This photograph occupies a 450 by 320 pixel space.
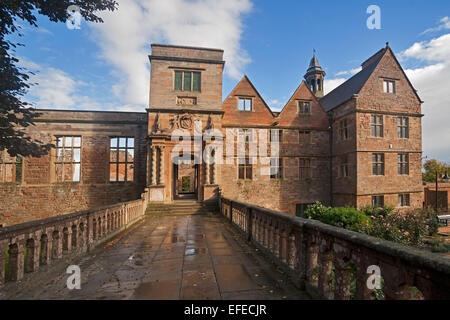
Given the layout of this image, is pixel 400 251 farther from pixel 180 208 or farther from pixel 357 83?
pixel 357 83

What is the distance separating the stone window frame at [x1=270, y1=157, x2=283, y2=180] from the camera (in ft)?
59.0

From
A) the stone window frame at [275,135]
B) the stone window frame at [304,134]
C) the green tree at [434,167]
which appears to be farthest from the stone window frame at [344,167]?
the green tree at [434,167]

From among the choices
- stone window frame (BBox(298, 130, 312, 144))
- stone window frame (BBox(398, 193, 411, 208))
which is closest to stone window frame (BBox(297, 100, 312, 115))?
stone window frame (BBox(298, 130, 312, 144))

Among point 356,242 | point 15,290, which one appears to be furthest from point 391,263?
point 15,290

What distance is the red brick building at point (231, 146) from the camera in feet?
48.1

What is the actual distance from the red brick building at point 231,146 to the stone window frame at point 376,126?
9 cm

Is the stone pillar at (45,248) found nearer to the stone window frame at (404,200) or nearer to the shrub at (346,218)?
the shrub at (346,218)

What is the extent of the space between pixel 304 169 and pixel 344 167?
3047 millimetres

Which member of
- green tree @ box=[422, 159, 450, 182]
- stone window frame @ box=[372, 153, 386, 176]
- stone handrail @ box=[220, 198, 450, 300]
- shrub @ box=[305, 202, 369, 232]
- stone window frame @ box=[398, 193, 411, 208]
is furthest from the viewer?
green tree @ box=[422, 159, 450, 182]

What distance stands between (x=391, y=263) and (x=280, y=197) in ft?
53.6

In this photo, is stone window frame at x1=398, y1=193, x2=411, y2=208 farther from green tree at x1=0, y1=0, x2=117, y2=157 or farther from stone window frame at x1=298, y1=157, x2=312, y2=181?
green tree at x1=0, y1=0, x2=117, y2=157

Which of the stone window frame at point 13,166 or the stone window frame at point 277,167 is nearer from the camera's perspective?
the stone window frame at point 13,166

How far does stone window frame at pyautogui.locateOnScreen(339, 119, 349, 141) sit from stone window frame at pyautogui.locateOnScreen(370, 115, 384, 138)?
1683mm

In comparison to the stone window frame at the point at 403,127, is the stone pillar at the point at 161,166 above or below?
below
